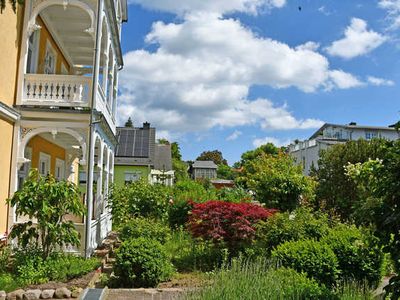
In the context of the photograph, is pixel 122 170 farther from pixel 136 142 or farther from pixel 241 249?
pixel 241 249

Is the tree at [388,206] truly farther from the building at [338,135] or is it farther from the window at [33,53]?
the building at [338,135]

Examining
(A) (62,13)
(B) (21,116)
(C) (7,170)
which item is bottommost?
(C) (7,170)

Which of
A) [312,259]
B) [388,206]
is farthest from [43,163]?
[388,206]

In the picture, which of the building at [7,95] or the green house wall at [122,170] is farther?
the green house wall at [122,170]

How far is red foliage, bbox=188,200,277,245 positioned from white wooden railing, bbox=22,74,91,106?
418cm

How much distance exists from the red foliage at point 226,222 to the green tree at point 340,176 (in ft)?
38.0

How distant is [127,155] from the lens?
33531 mm

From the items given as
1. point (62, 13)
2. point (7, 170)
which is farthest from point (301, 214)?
point (62, 13)

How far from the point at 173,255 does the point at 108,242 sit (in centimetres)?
306

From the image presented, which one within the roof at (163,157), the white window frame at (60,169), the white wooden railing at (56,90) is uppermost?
the roof at (163,157)

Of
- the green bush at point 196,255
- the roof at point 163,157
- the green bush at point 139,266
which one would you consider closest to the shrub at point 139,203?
the green bush at point 196,255

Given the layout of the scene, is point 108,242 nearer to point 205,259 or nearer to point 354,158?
point 205,259

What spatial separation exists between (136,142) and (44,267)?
27257 millimetres

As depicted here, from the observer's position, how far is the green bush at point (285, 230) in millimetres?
9609
